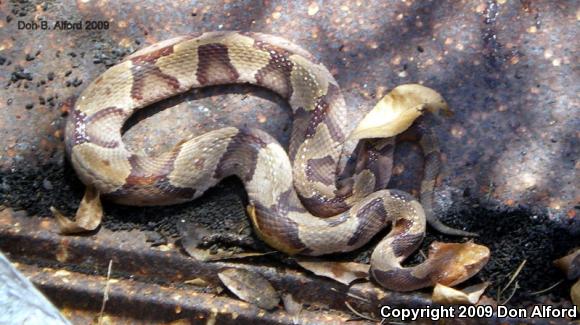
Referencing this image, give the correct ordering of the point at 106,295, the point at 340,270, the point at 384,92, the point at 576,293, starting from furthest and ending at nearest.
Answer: the point at 384,92 < the point at 106,295 < the point at 340,270 < the point at 576,293

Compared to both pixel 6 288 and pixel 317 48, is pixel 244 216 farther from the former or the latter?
pixel 6 288

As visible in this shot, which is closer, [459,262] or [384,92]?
[459,262]

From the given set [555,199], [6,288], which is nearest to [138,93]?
[6,288]

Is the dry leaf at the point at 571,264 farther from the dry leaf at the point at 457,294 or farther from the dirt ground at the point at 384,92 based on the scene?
the dry leaf at the point at 457,294

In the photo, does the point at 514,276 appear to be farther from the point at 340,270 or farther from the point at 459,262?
the point at 340,270

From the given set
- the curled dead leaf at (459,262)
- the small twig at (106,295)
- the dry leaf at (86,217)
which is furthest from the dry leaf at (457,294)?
the dry leaf at (86,217)

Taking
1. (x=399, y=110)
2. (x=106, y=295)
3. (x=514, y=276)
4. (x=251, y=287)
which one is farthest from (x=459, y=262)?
(x=106, y=295)
